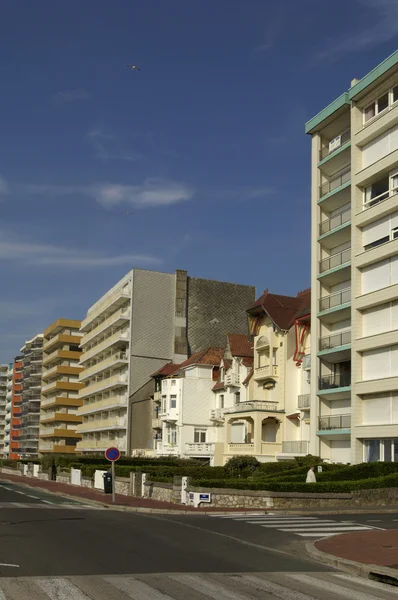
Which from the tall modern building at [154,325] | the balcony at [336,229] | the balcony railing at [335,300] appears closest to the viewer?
the balcony railing at [335,300]

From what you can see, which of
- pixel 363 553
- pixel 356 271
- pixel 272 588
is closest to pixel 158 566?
pixel 272 588

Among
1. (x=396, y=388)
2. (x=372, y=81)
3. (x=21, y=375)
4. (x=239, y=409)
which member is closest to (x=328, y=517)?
(x=396, y=388)

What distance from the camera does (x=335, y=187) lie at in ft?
156

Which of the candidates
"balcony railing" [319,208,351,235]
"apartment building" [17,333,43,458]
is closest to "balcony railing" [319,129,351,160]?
"balcony railing" [319,208,351,235]

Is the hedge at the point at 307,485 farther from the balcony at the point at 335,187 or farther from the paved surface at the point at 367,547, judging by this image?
the balcony at the point at 335,187

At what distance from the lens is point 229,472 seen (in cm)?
4822

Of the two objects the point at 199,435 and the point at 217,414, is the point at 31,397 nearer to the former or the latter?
the point at 199,435

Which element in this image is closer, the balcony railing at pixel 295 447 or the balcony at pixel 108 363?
the balcony railing at pixel 295 447

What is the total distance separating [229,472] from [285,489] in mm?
19202

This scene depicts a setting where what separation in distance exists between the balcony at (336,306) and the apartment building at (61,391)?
79585 millimetres

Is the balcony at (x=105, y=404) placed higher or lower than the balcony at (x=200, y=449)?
higher

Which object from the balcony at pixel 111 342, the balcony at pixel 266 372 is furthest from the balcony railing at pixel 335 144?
the balcony at pixel 111 342

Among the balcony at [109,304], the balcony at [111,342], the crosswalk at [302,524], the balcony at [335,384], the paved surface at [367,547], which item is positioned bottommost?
the crosswalk at [302,524]

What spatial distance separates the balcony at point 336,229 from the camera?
4550 centimetres
